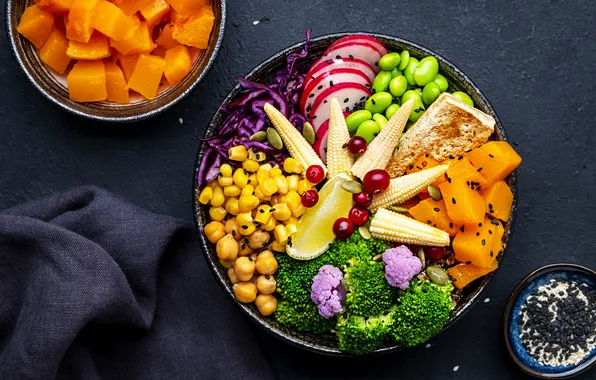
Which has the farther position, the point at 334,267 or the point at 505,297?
the point at 505,297

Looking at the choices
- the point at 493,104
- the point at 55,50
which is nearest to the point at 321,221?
the point at 493,104

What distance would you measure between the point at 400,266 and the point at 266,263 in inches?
22.5

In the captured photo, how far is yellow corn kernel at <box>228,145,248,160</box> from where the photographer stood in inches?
131

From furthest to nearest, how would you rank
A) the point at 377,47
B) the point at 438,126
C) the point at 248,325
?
the point at 248,325
the point at 377,47
the point at 438,126

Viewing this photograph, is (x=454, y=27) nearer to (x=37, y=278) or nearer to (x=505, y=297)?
(x=505, y=297)

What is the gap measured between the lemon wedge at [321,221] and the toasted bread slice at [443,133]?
0.25 meters

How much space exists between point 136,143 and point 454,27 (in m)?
1.67

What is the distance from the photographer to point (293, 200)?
3.24 meters

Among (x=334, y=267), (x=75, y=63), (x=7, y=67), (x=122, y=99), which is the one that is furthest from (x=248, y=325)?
(x=7, y=67)

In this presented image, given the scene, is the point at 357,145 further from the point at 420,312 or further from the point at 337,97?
the point at 420,312

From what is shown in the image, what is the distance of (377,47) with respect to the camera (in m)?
3.44

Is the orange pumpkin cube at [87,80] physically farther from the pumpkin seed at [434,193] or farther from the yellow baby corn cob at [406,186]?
the pumpkin seed at [434,193]

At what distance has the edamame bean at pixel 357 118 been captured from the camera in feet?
10.9

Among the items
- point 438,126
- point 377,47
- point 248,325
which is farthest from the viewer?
point 248,325
